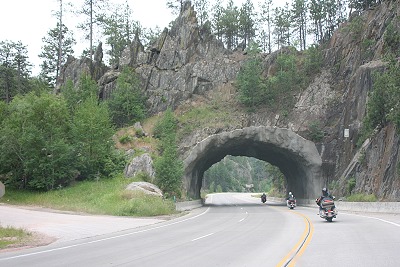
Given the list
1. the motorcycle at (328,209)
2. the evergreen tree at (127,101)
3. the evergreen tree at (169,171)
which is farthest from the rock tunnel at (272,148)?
the motorcycle at (328,209)

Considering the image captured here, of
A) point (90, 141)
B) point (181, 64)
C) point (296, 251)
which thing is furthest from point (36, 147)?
point (296, 251)

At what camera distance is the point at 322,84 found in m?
45.8

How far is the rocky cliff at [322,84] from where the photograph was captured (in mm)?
34344

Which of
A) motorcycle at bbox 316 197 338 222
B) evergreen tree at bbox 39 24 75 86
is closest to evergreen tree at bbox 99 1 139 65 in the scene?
evergreen tree at bbox 39 24 75 86

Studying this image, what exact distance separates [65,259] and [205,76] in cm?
4133

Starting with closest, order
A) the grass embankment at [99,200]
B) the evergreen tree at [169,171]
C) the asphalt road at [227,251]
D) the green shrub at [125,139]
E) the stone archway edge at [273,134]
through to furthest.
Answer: the asphalt road at [227,251], the grass embankment at [99,200], the evergreen tree at [169,171], the stone archway edge at [273,134], the green shrub at [125,139]

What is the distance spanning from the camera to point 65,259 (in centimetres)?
995

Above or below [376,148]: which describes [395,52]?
above

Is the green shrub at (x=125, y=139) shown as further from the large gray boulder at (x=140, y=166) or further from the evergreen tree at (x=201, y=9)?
the evergreen tree at (x=201, y=9)

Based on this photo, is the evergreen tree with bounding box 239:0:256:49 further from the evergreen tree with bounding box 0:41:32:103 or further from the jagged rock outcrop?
the evergreen tree with bounding box 0:41:32:103

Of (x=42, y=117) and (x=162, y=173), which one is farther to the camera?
(x=42, y=117)

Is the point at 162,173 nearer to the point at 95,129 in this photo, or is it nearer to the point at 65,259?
the point at 95,129

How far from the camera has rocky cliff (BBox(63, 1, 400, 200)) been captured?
34344 mm

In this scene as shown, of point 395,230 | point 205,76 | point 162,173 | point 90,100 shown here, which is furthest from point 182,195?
point 395,230
